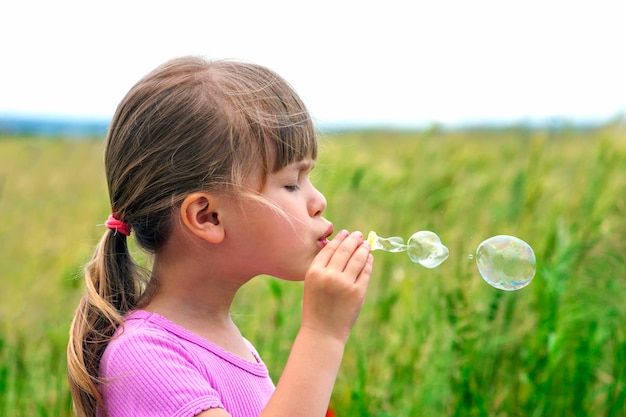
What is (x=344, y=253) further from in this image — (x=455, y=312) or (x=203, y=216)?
(x=455, y=312)

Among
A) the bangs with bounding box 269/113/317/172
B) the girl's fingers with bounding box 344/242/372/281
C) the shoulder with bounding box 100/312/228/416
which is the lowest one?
the shoulder with bounding box 100/312/228/416

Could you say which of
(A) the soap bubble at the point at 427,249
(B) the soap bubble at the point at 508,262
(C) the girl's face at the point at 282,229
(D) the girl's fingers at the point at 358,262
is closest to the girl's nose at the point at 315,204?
(C) the girl's face at the point at 282,229

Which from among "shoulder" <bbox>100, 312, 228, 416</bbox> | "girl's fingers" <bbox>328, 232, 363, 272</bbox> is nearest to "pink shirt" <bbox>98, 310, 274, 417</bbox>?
"shoulder" <bbox>100, 312, 228, 416</bbox>

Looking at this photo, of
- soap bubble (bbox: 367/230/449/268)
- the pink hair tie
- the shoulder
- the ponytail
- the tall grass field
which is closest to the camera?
the shoulder

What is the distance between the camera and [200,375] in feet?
4.49

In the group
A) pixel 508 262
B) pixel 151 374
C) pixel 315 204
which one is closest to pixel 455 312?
pixel 508 262

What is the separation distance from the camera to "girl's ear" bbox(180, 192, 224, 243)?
56.2 inches

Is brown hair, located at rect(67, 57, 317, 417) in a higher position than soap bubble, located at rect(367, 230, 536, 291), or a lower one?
higher

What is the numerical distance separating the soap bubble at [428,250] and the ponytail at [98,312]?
23.1 inches

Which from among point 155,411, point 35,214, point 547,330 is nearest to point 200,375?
point 155,411

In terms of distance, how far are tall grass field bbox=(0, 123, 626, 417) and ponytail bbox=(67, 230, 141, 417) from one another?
659mm

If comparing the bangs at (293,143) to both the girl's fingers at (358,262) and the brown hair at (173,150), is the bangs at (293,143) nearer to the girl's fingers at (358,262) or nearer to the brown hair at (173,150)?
the brown hair at (173,150)

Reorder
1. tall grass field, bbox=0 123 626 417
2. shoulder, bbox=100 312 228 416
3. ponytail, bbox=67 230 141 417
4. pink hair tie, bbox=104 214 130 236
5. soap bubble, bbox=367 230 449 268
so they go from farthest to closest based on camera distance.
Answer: tall grass field, bbox=0 123 626 417 → soap bubble, bbox=367 230 449 268 → pink hair tie, bbox=104 214 130 236 → ponytail, bbox=67 230 141 417 → shoulder, bbox=100 312 228 416

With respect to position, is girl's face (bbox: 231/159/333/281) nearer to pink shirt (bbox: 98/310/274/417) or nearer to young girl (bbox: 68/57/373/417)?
young girl (bbox: 68/57/373/417)
